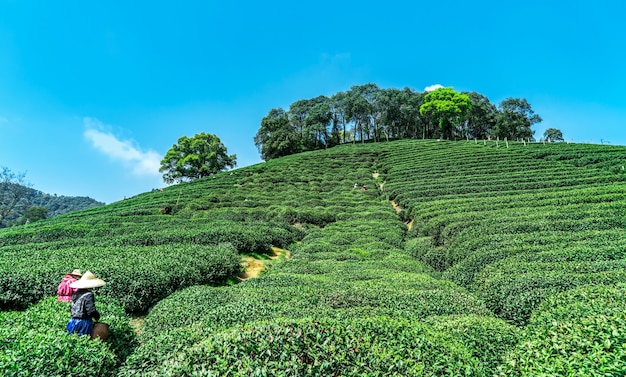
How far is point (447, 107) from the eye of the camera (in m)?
63.5

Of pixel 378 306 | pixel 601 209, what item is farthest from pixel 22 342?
pixel 601 209

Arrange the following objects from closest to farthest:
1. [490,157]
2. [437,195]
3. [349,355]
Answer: [349,355] < [437,195] < [490,157]

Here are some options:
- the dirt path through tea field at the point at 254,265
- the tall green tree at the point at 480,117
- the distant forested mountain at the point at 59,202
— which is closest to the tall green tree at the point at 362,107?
the tall green tree at the point at 480,117

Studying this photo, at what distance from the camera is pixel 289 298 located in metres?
8.09

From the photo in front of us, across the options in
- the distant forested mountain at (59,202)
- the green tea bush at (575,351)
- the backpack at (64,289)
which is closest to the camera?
the green tea bush at (575,351)

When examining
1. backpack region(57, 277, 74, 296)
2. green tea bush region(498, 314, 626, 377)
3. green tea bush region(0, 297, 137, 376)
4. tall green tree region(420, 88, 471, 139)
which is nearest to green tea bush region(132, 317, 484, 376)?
green tea bush region(498, 314, 626, 377)

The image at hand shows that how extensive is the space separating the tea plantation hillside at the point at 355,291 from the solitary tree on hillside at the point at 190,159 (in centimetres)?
3625

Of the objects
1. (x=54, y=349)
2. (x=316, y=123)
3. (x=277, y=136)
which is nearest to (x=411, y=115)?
(x=316, y=123)

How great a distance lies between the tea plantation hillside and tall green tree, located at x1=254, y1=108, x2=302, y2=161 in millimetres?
41604

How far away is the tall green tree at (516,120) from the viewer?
69.0 m

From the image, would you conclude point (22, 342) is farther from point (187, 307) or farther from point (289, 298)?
point (289, 298)

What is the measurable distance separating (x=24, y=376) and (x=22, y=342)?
2.42 ft

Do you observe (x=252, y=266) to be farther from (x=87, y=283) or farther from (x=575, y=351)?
(x=575, y=351)

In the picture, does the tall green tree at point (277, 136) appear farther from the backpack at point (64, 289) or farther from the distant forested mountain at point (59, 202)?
the distant forested mountain at point (59, 202)
